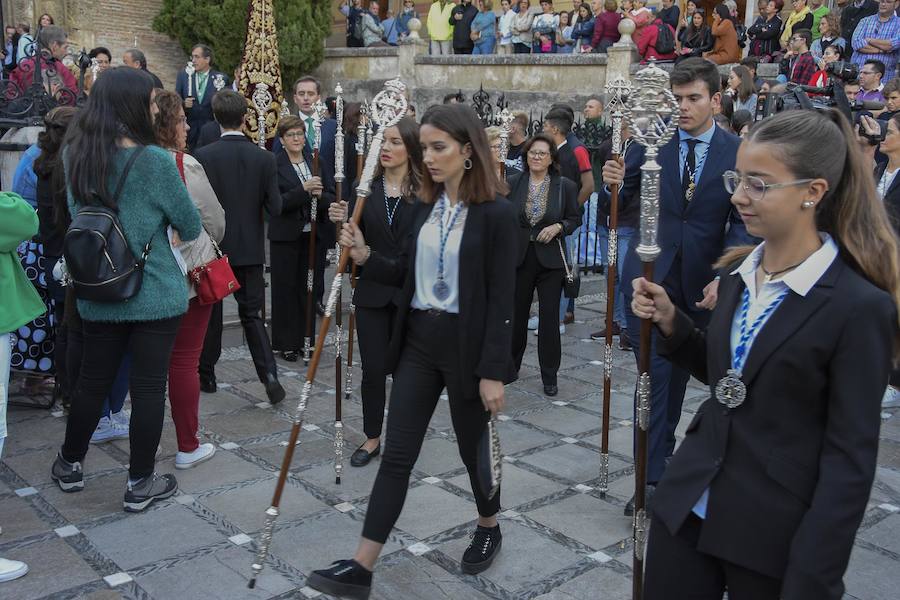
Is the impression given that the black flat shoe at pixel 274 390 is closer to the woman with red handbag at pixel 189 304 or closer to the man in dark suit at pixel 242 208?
the man in dark suit at pixel 242 208

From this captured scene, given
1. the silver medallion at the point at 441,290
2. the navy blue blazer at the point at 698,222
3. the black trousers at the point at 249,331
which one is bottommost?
the black trousers at the point at 249,331

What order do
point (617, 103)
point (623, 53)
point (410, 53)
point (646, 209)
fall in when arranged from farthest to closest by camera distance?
1. point (410, 53)
2. point (623, 53)
3. point (617, 103)
4. point (646, 209)

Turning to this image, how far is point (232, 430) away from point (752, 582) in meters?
4.21

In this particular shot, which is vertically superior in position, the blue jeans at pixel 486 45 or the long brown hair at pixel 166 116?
the blue jeans at pixel 486 45

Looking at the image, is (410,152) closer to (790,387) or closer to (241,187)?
(241,187)

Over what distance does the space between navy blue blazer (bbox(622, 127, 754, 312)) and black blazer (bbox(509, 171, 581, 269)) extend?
7.81 ft

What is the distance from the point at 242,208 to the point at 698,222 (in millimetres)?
3474

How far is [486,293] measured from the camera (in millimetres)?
3609

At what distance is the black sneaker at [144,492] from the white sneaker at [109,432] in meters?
0.92

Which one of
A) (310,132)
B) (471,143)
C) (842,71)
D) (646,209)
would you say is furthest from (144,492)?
(842,71)

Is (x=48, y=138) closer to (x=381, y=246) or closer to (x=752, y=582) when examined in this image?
(x=381, y=246)

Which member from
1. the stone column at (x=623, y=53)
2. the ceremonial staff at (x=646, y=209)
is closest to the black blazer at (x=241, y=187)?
the ceremonial staff at (x=646, y=209)

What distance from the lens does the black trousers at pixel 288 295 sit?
752 cm

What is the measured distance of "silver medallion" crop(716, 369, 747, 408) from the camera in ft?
7.33
